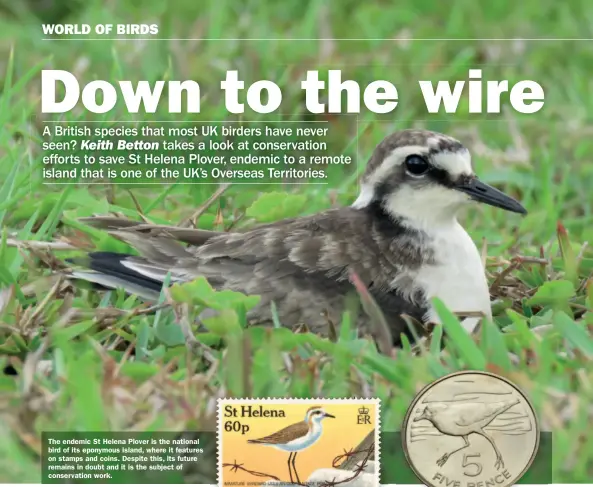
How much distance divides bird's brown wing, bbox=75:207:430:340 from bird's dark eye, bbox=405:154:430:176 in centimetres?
13

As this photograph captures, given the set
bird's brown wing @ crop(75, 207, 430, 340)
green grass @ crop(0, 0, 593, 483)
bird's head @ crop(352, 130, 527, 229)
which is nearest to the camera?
green grass @ crop(0, 0, 593, 483)

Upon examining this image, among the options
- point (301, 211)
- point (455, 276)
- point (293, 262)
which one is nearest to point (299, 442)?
point (293, 262)

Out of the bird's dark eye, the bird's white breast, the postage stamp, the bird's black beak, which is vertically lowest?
the postage stamp

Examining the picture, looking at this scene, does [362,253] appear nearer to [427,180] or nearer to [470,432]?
[427,180]

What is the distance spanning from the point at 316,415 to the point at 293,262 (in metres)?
0.43

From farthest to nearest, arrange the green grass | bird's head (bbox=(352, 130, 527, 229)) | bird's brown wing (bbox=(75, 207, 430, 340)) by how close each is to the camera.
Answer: bird's head (bbox=(352, 130, 527, 229))
bird's brown wing (bbox=(75, 207, 430, 340))
the green grass

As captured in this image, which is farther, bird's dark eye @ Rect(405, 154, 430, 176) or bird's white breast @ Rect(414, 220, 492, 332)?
bird's dark eye @ Rect(405, 154, 430, 176)

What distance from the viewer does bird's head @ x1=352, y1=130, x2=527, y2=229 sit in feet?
8.82

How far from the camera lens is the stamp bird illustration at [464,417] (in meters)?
2.36

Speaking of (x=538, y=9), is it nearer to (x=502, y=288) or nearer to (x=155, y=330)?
(x=502, y=288)

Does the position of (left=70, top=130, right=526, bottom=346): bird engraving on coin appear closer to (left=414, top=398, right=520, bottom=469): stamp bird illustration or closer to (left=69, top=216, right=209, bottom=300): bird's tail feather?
(left=69, top=216, right=209, bottom=300): bird's tail feather

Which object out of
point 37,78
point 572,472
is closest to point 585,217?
point 572,472

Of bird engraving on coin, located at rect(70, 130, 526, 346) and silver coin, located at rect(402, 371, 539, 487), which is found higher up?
bird engraving on coin, located at rect(70, 130, 526, 346)

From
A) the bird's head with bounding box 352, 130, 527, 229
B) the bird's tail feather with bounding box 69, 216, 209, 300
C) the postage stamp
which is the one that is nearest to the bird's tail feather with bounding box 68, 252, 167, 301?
the bird's tail feather with bounding box 69, 216, 209, 300
